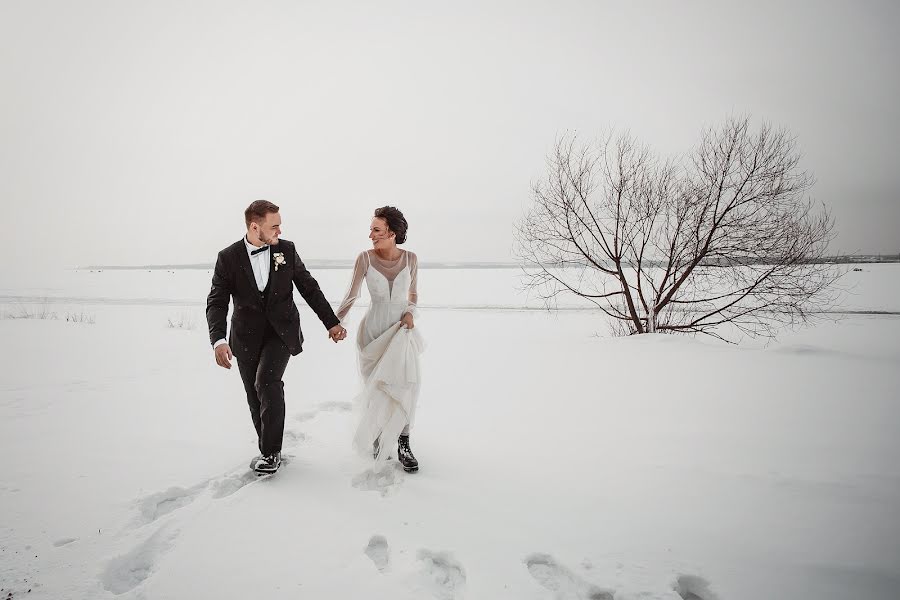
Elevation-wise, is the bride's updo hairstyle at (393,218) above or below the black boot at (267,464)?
above

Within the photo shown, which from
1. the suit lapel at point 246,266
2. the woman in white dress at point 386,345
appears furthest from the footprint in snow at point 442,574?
the suit lapel at point 246,266

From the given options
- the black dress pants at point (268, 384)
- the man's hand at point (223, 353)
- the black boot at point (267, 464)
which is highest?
the man's hand at point (223, 353)

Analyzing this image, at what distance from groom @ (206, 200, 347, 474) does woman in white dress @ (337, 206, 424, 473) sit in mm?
382

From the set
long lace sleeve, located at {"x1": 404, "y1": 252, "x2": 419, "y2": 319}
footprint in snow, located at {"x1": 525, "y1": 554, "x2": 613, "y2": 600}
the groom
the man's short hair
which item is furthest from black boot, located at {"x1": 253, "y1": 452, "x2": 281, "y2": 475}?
footprint in snow, located at {"x1": 525, "y1": 554, "x2": 613, "y2": 600}

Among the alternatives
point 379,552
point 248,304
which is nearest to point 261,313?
point 248,304

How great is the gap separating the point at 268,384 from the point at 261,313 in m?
0.55

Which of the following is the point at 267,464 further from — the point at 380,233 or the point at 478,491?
the point at 380,233

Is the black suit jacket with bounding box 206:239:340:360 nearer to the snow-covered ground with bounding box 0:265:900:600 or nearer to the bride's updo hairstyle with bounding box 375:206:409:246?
the bride's updo hairstyle with bounding box 375:206:409:246

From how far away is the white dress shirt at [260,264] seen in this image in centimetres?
276

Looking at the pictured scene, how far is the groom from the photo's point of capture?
8.98ft

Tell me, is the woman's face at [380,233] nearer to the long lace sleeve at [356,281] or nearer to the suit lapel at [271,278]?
the long lace sleeve at [356,281]

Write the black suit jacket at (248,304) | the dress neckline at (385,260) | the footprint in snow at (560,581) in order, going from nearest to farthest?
the footprint in snow at (560,581) < the black suit jacket at (248,304) < the dress neckline at (385,260)

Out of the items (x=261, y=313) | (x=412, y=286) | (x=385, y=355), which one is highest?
(x=412, y=286)

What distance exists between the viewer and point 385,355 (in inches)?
117
